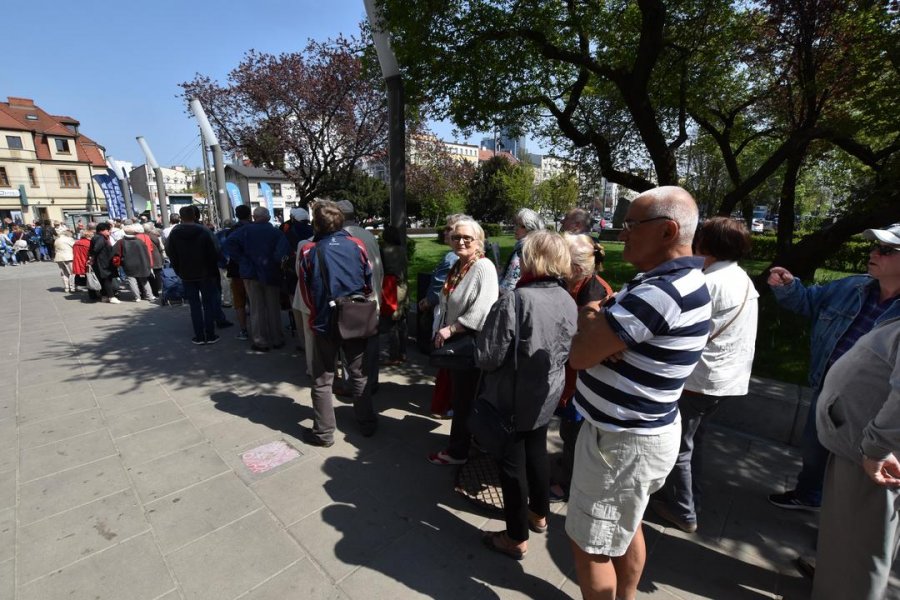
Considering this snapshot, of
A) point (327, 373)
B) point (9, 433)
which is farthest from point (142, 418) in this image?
point (327, 373)

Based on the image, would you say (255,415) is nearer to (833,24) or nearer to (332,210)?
(332,210)

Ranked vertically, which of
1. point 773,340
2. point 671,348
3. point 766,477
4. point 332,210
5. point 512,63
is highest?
point 512,63

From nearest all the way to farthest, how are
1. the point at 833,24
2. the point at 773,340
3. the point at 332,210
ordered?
1. the point at 332,210
2. the point at 773,340
3. the point at 833,24

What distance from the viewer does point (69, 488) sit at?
2.94 metres

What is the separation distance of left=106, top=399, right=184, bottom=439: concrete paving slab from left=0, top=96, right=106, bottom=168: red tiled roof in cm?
5346

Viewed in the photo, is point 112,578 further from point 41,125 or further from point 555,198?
point 41,125

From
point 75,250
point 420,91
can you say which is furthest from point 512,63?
point 75,250

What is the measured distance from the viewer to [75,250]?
9.27 metres

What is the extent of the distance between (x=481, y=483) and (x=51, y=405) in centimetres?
452

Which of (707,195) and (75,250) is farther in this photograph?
(707,195)

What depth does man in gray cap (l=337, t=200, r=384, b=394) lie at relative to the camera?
141 inches

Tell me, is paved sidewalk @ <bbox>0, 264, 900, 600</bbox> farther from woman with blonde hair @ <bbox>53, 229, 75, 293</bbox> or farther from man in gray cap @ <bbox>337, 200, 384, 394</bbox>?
woman with blonde hair @ <bbox>53, 229, 75, 293</bbox>

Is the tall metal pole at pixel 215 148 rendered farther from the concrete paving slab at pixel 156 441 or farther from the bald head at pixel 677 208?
the bald head at pixel 677 208

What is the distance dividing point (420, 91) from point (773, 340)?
584 cm
